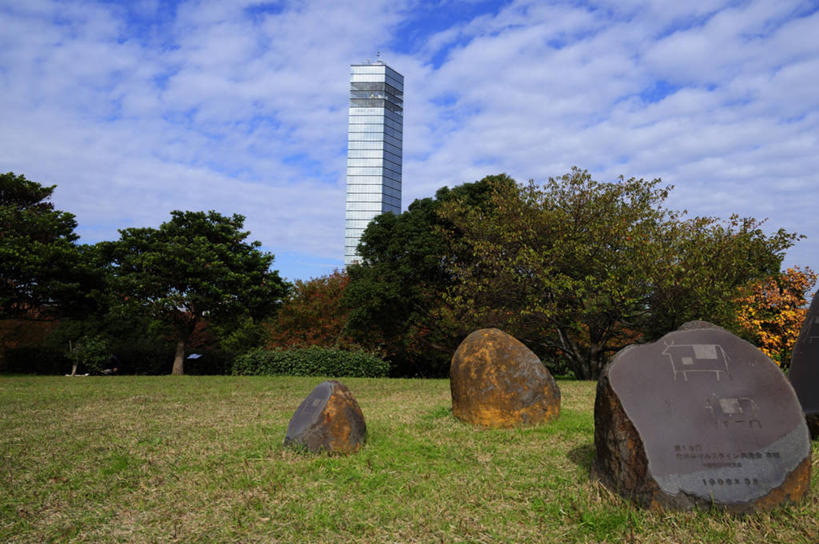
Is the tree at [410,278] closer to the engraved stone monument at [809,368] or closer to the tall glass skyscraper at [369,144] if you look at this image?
the engraved stone monument at [809,368]

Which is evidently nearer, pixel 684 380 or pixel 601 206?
pixel 684 380

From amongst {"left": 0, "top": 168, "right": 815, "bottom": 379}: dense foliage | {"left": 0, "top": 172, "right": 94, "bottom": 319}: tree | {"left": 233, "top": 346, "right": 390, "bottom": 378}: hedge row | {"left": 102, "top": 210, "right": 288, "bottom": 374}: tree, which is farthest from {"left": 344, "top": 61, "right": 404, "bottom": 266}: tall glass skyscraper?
{"left": 233, "top": 346, "right": 390, "bottom": 378}: hedge row

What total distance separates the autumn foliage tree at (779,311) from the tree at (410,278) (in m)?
11.7

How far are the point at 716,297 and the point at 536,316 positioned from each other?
5.19m

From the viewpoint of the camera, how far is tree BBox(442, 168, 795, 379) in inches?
581

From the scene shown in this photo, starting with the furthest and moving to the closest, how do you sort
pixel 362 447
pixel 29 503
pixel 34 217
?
pixel 34 217, pixel 362 447, pixel 29 503

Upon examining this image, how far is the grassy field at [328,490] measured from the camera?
3891 mm

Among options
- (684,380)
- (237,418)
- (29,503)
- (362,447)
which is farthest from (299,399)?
(684,380)

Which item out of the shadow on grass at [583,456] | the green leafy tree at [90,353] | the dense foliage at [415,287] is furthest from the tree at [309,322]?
the shadow on grass at [583,456]

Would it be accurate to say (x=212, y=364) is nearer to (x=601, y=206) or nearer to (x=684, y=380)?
(x=601, y=206)

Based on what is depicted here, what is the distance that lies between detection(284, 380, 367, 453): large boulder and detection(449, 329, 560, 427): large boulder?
1.97 m

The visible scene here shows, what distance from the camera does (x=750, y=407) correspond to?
4.25 meters

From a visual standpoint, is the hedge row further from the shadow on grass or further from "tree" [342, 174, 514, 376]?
the shadow on grass

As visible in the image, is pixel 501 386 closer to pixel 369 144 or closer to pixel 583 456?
pixel 583 456
